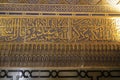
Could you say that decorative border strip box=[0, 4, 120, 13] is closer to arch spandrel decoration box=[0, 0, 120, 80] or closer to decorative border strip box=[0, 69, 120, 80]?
arch spandrel decoration box=[0, 0, 120, 80]

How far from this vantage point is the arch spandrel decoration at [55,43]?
3.98 metres

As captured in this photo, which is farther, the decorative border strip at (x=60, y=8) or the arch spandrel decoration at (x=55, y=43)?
the decorative border strip at (x=60, y=8)

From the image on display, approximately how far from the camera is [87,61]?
160 inches

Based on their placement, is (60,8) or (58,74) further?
(60,8)

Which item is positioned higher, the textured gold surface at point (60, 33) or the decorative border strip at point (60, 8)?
the decorative border strip at point (60, 8)

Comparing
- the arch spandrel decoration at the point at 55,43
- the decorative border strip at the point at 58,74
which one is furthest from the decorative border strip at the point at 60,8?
the decorative border strip at the point at 58,74

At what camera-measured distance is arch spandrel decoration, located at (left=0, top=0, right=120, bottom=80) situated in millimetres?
3982

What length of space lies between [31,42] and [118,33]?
157 centimetres

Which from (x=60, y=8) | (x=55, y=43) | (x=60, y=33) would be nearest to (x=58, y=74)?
(x=55, y=43)

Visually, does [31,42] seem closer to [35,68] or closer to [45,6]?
[35,68]

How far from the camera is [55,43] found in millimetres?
4008

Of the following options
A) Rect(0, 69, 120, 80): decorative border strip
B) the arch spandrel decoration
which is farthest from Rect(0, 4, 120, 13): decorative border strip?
Rect(0, 69, 120, 80): decorative border strip

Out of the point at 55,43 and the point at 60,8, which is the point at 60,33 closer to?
the point at 55,43

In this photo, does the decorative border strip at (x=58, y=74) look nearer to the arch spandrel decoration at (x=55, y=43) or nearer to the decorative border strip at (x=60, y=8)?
the arch spandrel decoration at (x=55, y=43)
